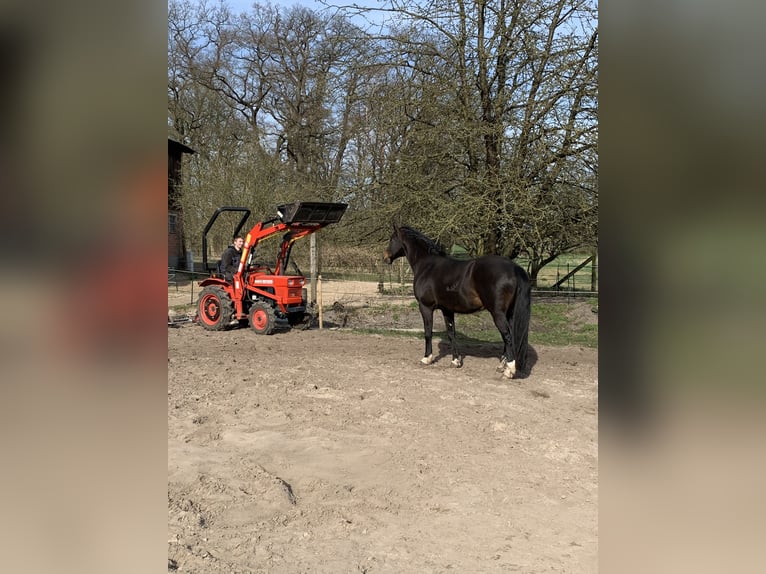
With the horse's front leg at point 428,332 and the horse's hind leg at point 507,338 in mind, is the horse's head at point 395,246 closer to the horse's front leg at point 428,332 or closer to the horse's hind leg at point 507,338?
the horse's front leg at point 428,332

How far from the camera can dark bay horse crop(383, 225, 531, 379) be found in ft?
21.3

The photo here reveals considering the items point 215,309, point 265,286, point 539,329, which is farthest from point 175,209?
point 539,329

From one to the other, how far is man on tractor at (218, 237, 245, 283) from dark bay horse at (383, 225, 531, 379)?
3.24 meters

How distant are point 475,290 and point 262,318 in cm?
400

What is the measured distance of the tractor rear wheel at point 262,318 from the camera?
367 inches

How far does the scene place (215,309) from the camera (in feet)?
32.5

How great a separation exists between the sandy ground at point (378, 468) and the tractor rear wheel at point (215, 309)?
248 centimetres

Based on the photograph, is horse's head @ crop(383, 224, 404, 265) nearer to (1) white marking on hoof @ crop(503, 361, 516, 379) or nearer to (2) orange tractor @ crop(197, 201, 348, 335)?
(2) orange tractor @ crop(197, 201, 348, 335)

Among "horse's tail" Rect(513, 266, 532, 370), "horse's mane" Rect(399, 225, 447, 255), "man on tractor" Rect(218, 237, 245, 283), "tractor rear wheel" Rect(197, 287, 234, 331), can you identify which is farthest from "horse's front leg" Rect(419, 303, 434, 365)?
"man on tractor" Rect(218, 237, 245, 283)

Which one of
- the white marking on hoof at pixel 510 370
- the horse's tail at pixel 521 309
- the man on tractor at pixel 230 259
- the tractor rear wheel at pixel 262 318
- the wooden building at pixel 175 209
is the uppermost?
the wooden building at pixel 175 209

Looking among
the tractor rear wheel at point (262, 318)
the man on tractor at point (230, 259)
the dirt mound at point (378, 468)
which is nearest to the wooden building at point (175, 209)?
the man on tractor at point (230, 259)

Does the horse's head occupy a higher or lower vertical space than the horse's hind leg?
higher
